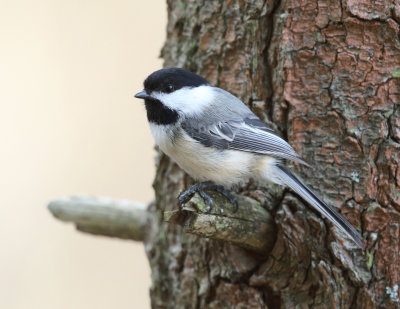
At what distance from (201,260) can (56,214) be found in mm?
710

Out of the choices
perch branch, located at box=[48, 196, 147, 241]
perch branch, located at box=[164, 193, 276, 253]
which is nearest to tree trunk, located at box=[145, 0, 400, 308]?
perch branch, located at box=[164, 193, 276, 253]

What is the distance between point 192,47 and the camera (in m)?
2.08

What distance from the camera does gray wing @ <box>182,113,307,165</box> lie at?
1.83 meters

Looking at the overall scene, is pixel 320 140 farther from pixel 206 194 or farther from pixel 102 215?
pixel 102 215

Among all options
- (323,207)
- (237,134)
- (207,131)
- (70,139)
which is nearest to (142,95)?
(207,131)

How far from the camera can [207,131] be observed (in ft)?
6.26

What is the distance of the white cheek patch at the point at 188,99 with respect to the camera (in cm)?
191

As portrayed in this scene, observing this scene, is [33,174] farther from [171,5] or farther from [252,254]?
[252,254]

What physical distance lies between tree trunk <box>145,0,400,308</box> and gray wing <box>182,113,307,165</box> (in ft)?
0.22

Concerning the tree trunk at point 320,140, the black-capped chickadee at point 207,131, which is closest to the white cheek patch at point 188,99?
the black-capped chickadee at point 207,131

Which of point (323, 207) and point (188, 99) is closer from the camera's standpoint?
point (323, 207)

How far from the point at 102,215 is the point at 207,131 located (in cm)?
66

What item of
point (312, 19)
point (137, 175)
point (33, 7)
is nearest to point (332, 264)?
point (312, 19)

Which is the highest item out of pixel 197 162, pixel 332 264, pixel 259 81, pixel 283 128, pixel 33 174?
pixel 259 81
